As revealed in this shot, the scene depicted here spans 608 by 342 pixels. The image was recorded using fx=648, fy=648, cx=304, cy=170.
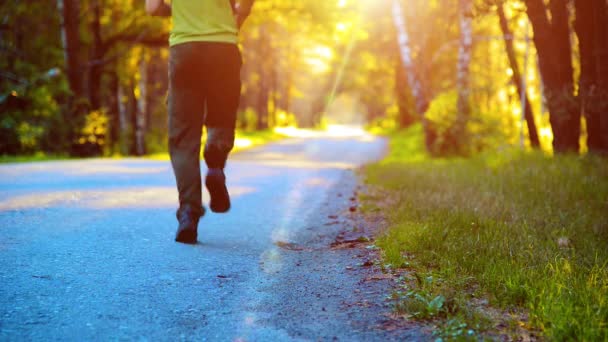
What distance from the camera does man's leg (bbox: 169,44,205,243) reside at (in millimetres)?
4625

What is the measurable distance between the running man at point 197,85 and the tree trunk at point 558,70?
7.13m

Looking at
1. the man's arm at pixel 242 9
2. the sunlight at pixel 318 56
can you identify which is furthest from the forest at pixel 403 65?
the sunlight at pixel 318 56

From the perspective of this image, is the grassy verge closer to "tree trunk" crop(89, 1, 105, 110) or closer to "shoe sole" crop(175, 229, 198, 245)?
"shoe sole" crop(175, 229, 198, 245)

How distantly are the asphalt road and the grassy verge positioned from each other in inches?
11.9

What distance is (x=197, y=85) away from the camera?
4695 millimetres

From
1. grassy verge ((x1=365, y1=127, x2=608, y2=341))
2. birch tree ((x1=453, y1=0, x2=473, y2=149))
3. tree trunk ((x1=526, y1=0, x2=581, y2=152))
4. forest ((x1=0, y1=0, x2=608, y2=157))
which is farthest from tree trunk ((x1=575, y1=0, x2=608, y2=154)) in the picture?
birch tree ((x1=453, y1=0, x2=473, y2=149))

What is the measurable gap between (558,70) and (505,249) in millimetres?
7310

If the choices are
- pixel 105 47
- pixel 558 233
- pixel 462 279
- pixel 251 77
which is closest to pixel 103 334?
pixel 462 279

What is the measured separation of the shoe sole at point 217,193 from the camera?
4.80 meters

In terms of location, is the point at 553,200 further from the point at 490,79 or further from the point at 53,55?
the point at 490,79

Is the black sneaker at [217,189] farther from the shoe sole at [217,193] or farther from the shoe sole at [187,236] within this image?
the shoe sole at [187,236]

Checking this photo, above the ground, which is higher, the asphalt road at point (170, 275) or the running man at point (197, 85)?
the running man at point (197, 85)

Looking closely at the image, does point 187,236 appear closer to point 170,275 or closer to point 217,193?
point 217,193

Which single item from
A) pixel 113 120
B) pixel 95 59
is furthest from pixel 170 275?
pixel 113 120
